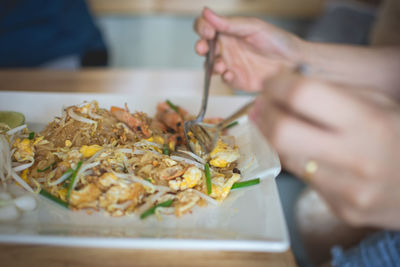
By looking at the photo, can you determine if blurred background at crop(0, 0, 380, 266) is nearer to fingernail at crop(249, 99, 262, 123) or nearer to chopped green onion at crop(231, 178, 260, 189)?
chopped green onion at crop(231, 178, 260, 189)

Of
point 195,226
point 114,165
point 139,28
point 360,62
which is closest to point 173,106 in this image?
point 114,165

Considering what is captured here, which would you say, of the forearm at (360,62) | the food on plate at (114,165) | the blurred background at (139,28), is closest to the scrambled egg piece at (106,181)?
the food on plate at (114,165)

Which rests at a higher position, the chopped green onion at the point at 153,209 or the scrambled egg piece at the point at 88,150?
the scrambled egg piece at the point at 88,150

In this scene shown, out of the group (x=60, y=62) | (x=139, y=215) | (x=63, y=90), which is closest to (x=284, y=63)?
(x=139, y=215)

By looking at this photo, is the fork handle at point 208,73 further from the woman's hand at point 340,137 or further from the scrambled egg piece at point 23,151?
the scrambled egg piece at point 23,151

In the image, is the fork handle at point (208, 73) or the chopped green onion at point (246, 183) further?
the fork handle at point (208, 73)

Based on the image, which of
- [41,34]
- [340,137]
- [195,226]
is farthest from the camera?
[41,34]

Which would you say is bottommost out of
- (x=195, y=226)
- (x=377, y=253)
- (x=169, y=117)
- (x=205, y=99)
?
(x=377, y=253)

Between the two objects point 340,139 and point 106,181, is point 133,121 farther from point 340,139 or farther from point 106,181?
point 340,139
